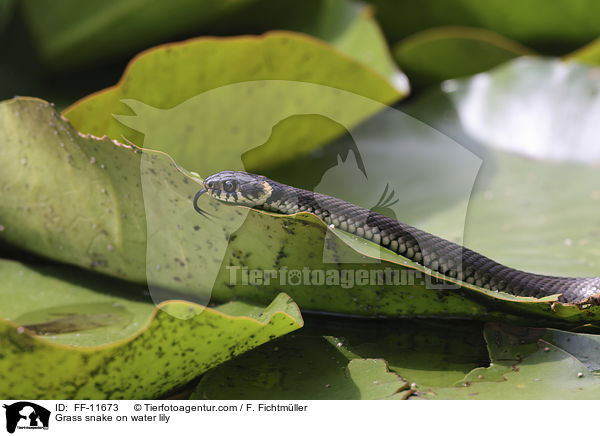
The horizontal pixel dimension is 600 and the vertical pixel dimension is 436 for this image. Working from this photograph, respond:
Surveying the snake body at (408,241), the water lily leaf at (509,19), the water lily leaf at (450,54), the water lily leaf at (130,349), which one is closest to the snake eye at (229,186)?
the snake body at (408,241)

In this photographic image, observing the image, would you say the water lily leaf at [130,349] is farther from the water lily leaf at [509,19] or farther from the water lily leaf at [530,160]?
the water lily leaf at [509,19]

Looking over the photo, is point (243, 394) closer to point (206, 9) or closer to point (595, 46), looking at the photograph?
point (206, 9)

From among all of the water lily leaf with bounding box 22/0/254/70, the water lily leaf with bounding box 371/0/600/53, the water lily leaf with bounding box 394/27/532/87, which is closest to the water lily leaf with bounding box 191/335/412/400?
the water lily leaf with bounding box 22/0/254/70

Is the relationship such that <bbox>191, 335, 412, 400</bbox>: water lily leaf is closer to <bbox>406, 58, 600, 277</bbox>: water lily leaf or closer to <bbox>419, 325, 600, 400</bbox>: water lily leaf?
<bbox>419, 325, 600, 400</bbox>: water lily leaf

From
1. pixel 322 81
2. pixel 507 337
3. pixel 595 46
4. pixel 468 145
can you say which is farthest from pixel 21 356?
pixel 595 46

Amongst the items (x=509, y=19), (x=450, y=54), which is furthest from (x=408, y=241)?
(x=509, y=19)
